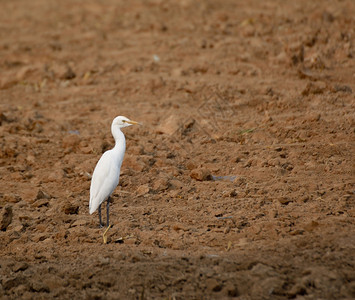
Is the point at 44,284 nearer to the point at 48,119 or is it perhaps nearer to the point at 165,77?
the point at 48,119

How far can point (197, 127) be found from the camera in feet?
27.7

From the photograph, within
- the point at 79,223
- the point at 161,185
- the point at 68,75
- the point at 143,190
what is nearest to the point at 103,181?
the point at 79,223

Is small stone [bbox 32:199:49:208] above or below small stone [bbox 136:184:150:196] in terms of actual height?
below

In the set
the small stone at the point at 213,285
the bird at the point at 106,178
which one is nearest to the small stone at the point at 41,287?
the bird at the point at 106,178

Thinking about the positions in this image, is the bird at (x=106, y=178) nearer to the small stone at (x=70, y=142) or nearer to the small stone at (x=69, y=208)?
the small stone at (x=69, y=208)

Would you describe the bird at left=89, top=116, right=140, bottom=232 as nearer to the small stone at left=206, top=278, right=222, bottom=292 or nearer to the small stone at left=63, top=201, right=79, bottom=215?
the small stone at left=63, top=201, right=79, bottom=215

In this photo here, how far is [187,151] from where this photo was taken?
7.87m

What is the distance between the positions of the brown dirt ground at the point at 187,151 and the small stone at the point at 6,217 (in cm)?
1

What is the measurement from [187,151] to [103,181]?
201 centimetres

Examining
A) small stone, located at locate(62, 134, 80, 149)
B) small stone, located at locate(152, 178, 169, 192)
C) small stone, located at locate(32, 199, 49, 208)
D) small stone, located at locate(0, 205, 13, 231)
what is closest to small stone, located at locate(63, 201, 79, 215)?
small stone, located at locate(32, 199, 49, 208)

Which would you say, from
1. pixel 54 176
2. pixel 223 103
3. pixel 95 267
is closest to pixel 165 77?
pixel 223 103

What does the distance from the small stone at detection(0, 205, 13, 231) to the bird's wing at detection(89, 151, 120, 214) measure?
90cm

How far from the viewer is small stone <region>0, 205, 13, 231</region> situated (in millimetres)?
6094

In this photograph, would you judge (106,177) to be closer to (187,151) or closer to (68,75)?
(187,151)
